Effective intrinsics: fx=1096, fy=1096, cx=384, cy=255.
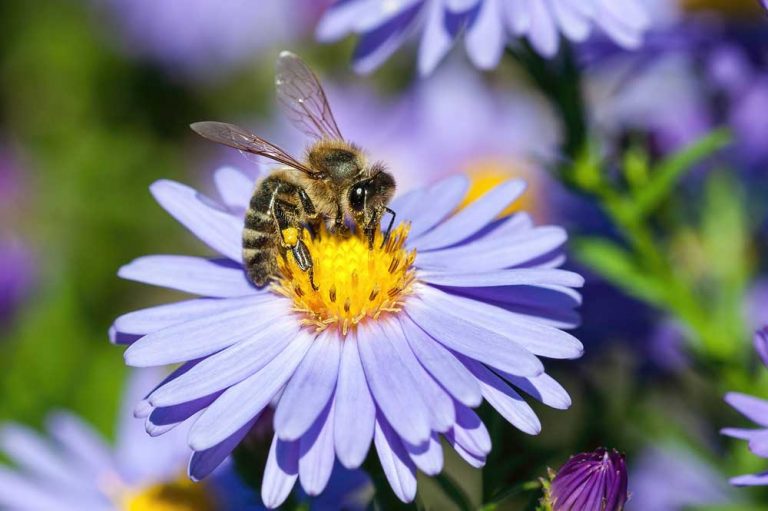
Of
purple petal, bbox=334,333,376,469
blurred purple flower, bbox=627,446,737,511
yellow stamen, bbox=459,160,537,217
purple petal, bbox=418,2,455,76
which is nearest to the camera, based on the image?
purple petal, bbox=334,333,376,469

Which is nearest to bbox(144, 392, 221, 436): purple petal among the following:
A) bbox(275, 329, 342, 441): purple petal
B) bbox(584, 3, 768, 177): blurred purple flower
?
bbox(275, 329, 342, 441): purple petal

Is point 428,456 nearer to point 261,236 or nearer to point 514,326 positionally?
point 514,326

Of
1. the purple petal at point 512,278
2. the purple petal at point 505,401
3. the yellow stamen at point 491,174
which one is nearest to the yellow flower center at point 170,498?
the purple petal at point 512,278

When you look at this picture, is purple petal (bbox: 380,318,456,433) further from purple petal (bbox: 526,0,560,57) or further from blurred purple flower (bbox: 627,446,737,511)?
blurred purple flower (bbox: 627,446,737,511)

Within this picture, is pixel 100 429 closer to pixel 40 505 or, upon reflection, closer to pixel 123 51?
pixel 40 505

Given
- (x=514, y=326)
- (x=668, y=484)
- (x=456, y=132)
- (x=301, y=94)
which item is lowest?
(x=668, y=484)

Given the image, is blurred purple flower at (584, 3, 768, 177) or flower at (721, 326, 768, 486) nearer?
flower at (721, 326, 768, 486)

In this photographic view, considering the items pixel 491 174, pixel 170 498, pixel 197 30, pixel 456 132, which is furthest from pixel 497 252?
pixel 197 30
